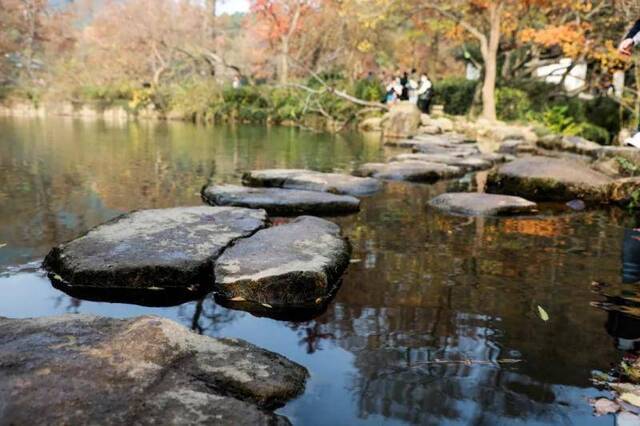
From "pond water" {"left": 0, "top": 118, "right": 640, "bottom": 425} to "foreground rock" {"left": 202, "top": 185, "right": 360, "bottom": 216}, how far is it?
189 millimetres

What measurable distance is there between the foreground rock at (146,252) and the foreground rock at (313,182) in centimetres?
176

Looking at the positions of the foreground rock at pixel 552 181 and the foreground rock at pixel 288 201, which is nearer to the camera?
the foreground rock at pixel 288 201

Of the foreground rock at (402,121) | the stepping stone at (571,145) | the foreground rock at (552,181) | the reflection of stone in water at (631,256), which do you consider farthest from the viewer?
the foreground rock at (402,121)

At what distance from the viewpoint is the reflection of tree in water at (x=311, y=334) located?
1977 mm

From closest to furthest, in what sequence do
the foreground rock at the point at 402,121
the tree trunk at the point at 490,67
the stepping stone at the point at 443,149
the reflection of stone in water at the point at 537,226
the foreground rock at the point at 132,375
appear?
the foreground rock at the point at 132,375 → the reflection of stone in water at the point at 537,226 → the stepping stone at the point at 443,149 → the foreground rock at the point at 402,121 → the tree trunk at the point at 490,67

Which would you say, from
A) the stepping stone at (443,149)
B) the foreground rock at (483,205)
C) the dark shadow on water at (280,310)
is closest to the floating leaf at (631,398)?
the dark shadow on water at (280,310)

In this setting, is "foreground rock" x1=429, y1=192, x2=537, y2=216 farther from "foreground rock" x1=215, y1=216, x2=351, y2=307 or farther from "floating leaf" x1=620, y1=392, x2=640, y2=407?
"floating leaf" x1=620, y1=392, x2=640, y2=407

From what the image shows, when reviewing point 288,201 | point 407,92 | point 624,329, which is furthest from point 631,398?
point 407,92

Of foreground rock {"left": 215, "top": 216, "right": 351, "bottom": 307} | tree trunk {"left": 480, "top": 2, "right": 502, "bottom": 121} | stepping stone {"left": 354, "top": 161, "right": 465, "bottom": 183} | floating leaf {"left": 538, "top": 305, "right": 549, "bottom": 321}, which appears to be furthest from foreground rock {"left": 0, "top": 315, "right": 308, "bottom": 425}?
tree trunk {"left": 480, "top": 2, "right": 502, "bottom": 121}

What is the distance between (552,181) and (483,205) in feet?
4.18

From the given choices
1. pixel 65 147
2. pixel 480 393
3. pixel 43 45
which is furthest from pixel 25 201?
pixel 43 45

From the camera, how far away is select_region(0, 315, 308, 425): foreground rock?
130 centimetres

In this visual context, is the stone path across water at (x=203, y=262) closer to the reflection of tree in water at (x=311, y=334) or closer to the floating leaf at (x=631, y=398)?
the reflection of tree in water at (x=311, y=334)

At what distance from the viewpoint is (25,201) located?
4473mm
